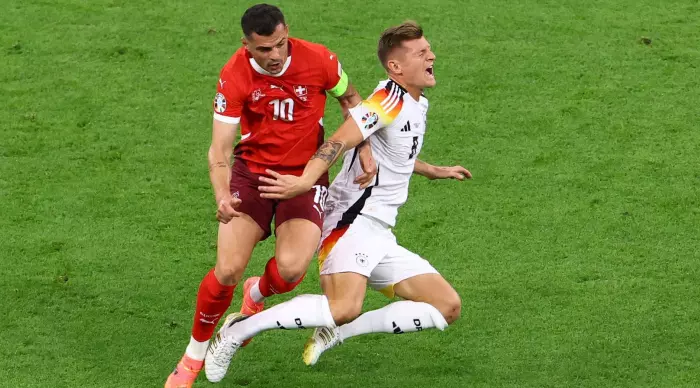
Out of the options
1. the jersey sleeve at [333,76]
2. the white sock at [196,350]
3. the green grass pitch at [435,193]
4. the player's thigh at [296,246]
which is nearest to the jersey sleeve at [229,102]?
the jersey sleeve at [333,76]

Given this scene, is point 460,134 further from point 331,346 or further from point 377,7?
point 331,346

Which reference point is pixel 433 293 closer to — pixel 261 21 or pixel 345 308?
pixel 345 308

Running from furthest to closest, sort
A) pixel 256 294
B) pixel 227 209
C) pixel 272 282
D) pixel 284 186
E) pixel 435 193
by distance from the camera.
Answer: pixel 435 193, pixel 256 294, pixel 272 282, pixel 284 186, pixel 227 209

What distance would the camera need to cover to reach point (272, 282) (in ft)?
22.4

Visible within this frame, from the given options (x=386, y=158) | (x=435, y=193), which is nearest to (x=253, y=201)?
(x=386, y=158)

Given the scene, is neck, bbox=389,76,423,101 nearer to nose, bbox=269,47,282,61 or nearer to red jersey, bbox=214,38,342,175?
red jersey, bbox=214,38,342,175

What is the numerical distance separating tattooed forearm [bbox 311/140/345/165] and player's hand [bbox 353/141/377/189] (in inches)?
5.2

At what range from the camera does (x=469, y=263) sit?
7840mm

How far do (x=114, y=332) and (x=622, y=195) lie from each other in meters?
3.73

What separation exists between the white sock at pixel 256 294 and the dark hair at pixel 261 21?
156cm

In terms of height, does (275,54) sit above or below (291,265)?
above

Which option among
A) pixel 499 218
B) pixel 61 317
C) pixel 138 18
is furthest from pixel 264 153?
pixel 138 18

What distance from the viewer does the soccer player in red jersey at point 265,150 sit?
21.0 feet

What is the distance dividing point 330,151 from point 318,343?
3.48 feet
